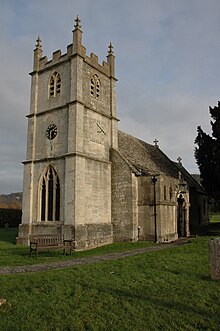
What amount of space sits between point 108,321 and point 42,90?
1860 centimetres

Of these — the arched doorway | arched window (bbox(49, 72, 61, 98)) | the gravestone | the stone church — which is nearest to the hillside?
the stone church

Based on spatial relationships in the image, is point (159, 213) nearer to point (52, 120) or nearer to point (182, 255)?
point (182, 255)

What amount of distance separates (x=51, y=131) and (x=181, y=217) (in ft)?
42.7

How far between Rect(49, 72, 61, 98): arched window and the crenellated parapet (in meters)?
0.78

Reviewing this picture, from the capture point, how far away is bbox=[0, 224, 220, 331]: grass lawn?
5711mm

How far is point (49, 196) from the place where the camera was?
19625mm

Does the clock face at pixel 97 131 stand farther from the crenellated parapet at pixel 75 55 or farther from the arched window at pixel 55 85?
the crenellated parapet at pixel 75 55

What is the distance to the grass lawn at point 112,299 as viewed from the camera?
18.7ft

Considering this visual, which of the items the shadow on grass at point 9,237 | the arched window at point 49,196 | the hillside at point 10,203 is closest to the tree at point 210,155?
the arched window at point 49,196

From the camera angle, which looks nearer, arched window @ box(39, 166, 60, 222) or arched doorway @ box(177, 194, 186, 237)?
arched window @ box(39, 166, 60, 222)

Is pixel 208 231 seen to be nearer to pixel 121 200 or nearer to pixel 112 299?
pixel 121 200

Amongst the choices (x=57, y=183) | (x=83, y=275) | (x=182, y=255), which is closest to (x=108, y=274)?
(x=83, y=275)

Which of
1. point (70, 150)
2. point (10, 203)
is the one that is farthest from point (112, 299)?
point (10, 203)

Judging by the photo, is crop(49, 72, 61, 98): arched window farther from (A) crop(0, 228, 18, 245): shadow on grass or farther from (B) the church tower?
(A) crop(0, 228, 18, 245): shadow on grass
